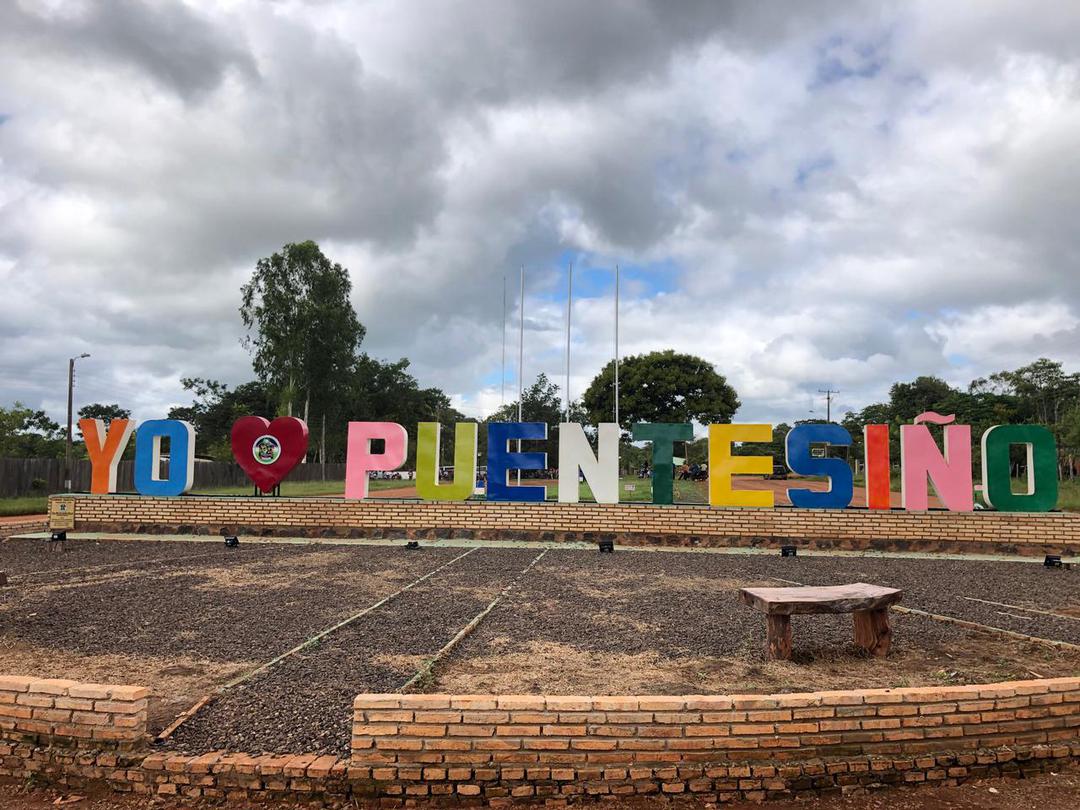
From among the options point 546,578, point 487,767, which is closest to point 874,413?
point 546,578

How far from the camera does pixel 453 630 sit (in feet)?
19.5

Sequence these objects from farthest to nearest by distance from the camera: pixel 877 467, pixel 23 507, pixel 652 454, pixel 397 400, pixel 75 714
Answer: pixel 397 400 < pixel 23 507 < pixel 652 454 < pixel 877 467 < pixel 75 714

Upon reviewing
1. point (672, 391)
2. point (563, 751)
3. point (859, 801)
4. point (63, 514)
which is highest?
point (672, 391)

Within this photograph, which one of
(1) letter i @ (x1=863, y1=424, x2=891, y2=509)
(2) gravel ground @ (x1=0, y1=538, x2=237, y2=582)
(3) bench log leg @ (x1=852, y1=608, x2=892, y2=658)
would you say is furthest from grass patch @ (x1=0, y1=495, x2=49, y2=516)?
(3) bench log leg @ (x1=852, y1=608, x2=892, y2=658)

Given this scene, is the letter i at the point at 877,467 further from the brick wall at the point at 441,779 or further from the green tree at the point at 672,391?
the green tree at the point at 672,391

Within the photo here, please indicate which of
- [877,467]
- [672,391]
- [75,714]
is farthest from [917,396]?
[75,714]

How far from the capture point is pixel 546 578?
876 centimetres

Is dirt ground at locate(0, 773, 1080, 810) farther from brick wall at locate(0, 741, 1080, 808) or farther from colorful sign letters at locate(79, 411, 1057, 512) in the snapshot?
colorful sign letters at locate(79, 411, 1057, 512)

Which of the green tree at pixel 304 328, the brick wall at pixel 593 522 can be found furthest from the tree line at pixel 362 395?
the brick wall at pixel 593 522

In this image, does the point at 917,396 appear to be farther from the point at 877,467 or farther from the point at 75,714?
the point at 75,714

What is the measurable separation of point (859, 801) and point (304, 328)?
34847 millimetres

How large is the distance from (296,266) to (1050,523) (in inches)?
1343

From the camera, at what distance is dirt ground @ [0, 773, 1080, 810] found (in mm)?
3125

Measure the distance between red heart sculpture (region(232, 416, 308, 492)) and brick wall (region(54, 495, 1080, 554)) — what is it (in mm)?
599
